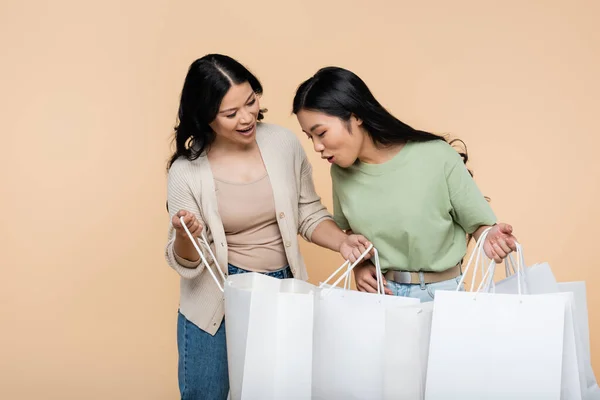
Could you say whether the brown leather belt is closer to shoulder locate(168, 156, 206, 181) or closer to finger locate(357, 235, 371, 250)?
finger locate(357, 235, 371, 250)

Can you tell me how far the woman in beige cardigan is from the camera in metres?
1.93

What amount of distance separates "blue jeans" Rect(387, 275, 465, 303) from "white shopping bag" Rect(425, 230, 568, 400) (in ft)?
0.95

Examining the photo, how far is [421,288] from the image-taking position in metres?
1.80

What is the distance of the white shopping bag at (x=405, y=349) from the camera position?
1.51 meters

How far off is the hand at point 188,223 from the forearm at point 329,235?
0.34 meters

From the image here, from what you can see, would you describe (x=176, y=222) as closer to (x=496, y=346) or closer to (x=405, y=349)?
(x=405, y=349)

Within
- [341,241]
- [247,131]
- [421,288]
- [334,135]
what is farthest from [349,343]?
[247,131]

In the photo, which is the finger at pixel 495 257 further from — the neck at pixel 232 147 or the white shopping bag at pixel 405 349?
the neck at pixel 232 147

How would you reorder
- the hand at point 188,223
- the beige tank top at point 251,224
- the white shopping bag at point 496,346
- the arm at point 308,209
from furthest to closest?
1. the arm at point 308,209
2. the beige tank top at point 251,224
3. the hand at point 188,223
4. the white shopping bag at point 496,346

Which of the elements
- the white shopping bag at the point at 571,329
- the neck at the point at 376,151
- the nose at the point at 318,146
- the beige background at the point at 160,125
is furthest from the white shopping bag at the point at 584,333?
the beige background at the point at 160,125

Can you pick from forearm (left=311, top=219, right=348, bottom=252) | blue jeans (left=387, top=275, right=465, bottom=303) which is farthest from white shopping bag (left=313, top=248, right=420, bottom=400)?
forearm (left=311, top=219, right=348, bottom=252)

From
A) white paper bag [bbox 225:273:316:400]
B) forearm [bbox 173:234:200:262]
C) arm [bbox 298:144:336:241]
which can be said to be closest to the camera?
white paper bag [bbox 225:273:316:400]

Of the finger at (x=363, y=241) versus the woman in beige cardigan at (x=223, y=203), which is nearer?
the finger at (x=363, y=241)

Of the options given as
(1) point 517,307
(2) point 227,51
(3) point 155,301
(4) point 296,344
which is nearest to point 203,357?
(4) point 296,344
